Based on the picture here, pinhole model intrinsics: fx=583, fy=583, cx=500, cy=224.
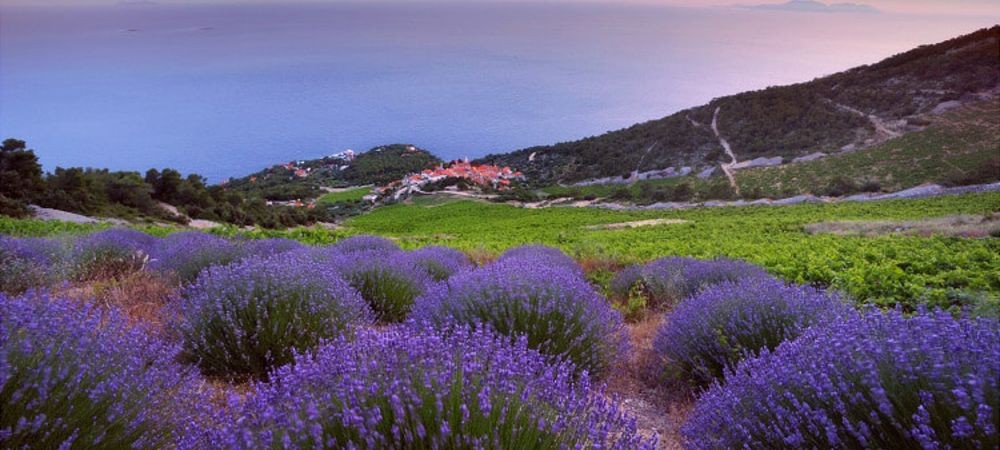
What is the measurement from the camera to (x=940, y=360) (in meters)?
1.75

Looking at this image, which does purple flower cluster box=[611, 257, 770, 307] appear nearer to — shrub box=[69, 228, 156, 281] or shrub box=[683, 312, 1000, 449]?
shrub box=[683, 312, 1000, 449]

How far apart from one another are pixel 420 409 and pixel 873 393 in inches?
53.0

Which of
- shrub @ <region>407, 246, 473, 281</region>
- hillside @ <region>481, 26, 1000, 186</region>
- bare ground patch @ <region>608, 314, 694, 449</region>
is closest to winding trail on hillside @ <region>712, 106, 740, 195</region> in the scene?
hillside @ <region>481, 26, 1000, 186</region>

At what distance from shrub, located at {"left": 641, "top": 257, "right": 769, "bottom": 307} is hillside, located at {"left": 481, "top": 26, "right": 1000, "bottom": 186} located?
160 ft

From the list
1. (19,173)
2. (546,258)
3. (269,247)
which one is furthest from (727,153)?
(269,247)

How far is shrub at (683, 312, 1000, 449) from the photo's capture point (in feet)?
5.18

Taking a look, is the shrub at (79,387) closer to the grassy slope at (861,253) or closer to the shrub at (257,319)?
the shrub at (257,319)

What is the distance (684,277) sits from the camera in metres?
6.33

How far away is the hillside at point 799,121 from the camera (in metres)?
52.9

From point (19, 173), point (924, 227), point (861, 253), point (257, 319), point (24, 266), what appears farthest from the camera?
point (19, 173)

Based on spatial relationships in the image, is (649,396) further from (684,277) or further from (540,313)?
(684,277)

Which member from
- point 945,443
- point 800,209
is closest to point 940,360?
point 945,443

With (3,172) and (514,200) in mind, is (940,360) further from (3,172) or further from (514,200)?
(514,200)

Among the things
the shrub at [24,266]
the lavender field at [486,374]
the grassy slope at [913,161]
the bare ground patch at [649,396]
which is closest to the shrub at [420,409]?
the lavender field at [486,374]
